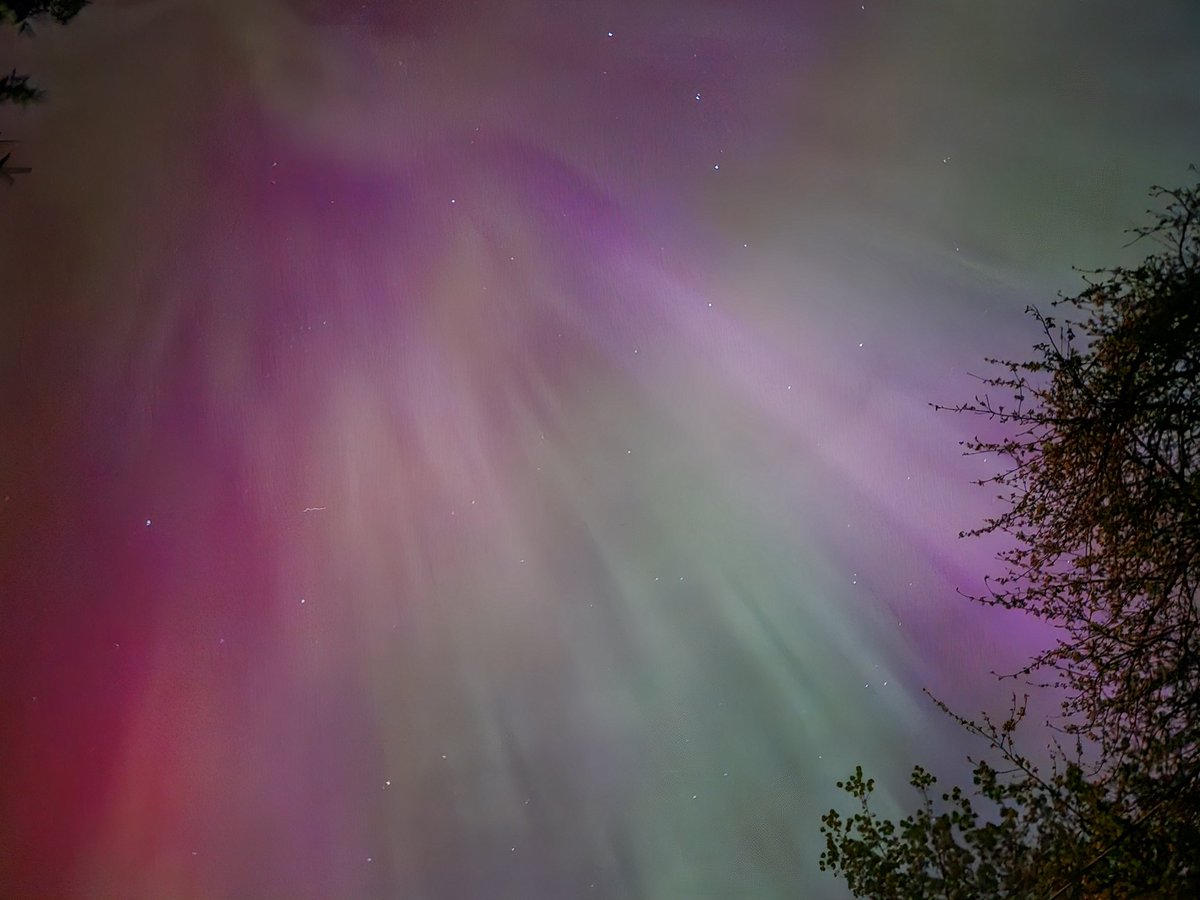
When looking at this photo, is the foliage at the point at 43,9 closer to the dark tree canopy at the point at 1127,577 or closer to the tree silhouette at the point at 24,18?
the tree silhouette at the point at 24,18

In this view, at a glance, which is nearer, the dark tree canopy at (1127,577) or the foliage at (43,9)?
the dark tree canopy at (1127,577)

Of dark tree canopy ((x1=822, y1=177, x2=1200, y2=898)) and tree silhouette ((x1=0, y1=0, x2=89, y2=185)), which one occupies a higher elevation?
tree silhouette ((x1=0, y1=0, x2=89, y2=185))

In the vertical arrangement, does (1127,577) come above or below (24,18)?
below

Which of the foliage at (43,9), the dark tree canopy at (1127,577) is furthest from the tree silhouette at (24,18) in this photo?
the dark tree canopy at (1127,577)

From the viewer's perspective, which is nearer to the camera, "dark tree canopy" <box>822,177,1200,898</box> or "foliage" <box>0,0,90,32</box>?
"dark tree canopy" <box>822,177,1200,898</box>

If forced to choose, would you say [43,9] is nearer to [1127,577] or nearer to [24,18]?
[24,18]

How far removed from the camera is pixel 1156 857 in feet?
15.4

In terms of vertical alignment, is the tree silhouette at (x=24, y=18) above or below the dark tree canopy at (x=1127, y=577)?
above

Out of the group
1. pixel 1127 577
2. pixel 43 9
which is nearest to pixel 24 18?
pixel 43 9

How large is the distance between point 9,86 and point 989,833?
9980 mm

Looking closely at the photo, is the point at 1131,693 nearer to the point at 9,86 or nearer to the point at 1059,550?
the point at 1059,550

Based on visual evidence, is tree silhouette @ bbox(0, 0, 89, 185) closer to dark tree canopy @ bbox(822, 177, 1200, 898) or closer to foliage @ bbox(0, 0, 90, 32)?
foliage @ bbox(0, 0, 90, 32)

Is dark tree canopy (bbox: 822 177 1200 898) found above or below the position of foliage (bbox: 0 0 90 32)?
below

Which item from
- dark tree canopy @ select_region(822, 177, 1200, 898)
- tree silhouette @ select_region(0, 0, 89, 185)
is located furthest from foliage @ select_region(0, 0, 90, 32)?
dark tree canopy @ select_region(822, 177, 1200, 898)
